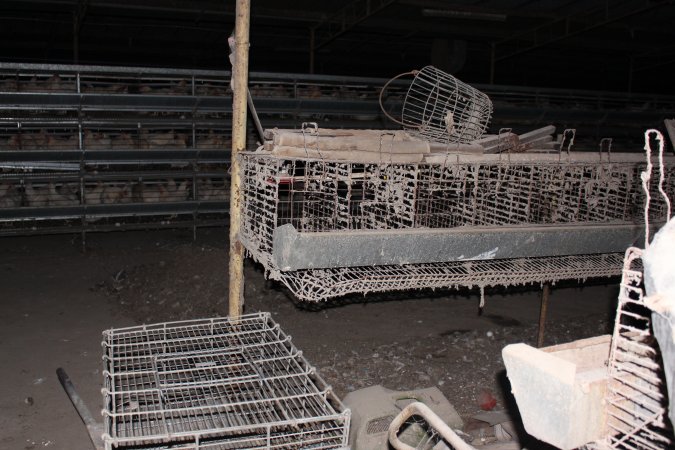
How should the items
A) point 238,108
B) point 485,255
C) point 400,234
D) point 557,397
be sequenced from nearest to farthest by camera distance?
1. point 557,397
2. point 400,234
3. point 485,255
4. point 238,108


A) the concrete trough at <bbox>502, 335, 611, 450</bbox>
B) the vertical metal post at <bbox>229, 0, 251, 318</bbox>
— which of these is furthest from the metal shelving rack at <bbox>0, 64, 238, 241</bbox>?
the concrete trough at <bbox>502, 335, 611, 450</bbox>

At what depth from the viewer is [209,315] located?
4.80m

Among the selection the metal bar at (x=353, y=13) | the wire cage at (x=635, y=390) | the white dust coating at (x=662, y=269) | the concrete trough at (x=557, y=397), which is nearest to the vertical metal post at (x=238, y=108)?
the concrete trough at (x=557, y=397)

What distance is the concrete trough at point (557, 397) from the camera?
1.25 m

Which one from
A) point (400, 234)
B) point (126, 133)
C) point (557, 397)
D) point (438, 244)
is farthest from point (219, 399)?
point (126, 133)

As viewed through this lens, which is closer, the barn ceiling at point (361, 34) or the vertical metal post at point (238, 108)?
the vertical metal post at point (238, 108)

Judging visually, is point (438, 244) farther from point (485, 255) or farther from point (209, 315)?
point (209, 315)

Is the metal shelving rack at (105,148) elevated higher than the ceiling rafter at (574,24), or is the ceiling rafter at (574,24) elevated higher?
the ceiling rafter at (574,24)

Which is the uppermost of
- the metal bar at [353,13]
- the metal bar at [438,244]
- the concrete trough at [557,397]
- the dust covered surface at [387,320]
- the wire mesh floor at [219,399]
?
the metal bar at [353,13]

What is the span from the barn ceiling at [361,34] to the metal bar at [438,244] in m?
5.42

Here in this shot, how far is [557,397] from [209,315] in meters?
3.87

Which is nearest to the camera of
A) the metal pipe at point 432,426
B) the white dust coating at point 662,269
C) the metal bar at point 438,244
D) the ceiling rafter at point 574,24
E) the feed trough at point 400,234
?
the white dust coating at point 662,269

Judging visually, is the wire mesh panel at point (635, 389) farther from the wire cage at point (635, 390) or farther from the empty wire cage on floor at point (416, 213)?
the empty wire cage on floor at point (416, 213)

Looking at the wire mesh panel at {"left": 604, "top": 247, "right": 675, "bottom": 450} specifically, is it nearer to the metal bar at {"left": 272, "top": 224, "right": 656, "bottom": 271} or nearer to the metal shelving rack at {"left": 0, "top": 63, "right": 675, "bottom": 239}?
the metal bar at {"left": 272, "top": 224, "right": 656, "bottom": 271}
